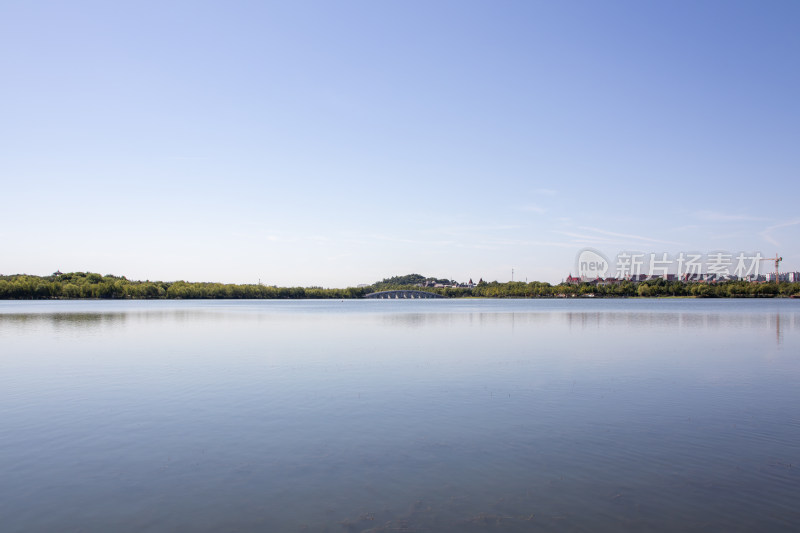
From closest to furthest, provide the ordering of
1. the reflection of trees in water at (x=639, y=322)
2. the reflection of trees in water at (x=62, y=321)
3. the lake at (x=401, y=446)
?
the lake at (x=401, y=446) < the reflection of trees in water at (x=639, y=322) < the reflection of trees in water at (x=62, y=321)

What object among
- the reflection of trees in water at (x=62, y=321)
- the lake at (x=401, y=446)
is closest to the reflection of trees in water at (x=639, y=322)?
the lake at (x=401, y=446)

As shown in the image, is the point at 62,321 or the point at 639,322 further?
the point at 62,321

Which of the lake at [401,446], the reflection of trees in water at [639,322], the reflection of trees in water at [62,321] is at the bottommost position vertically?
the reflection of trees in water at [62,321]

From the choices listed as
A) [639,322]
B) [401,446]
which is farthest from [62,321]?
[639,322]

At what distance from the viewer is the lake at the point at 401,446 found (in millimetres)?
8422

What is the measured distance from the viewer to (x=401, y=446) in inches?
468

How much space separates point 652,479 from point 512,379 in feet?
35.5

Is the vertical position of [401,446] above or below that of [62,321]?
above

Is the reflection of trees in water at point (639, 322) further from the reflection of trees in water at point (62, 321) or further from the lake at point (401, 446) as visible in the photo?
the reflection of trees in water at point (62, 321)

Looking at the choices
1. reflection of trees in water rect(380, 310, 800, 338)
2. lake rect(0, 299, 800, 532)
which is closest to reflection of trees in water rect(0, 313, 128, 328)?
reflection of trees in water rect(380, 310, 800, 338)

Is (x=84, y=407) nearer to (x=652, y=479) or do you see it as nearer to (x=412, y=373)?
(x=412, y=373)

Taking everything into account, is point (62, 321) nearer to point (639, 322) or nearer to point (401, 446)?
point (401, 446)

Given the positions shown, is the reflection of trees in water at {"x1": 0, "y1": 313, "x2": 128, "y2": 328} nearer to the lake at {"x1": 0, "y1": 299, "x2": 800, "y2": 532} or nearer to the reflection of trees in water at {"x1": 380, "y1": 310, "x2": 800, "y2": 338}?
the reflection of trees in water at {"x1": 380, "y1": 310, "x2": 800, "y2": 338}

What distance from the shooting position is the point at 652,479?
977cm
